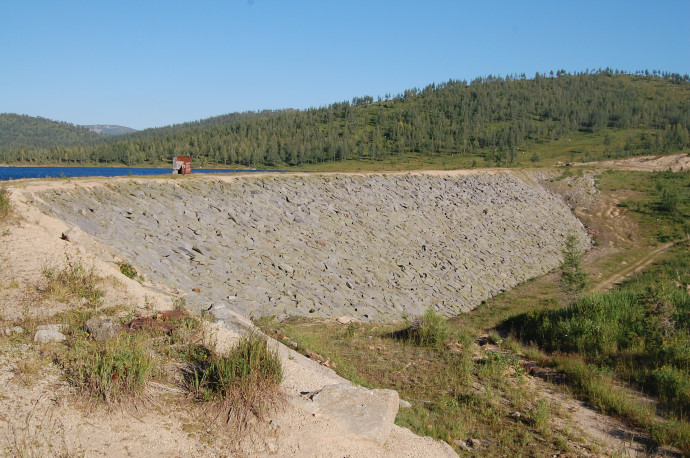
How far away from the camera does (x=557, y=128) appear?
12212cm

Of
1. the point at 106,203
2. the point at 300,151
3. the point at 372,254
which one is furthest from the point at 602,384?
the point at 300,151

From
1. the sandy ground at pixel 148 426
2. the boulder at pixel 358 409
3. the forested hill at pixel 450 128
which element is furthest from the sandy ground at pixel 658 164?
the sandy ground at pixel 148 426

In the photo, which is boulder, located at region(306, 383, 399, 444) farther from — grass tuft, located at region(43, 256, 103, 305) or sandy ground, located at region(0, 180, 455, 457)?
grass tuft, located at region(43, 256, 103, 305)

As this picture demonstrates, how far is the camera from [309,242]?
66.4 feet

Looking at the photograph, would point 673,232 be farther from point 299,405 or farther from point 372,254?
point 299,405

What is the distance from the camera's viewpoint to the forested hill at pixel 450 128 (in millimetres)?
113375

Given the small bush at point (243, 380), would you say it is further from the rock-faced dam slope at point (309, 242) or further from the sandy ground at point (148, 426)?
the rock-faced dam slope at point (309, 242)

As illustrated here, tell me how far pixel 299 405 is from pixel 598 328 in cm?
959

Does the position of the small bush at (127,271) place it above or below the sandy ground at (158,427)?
above

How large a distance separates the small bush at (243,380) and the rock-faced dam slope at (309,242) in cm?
290

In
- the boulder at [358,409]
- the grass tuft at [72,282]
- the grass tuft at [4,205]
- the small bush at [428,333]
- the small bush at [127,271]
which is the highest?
the grass tuft at [4,205]

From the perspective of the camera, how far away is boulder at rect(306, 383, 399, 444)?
5969 millimetres

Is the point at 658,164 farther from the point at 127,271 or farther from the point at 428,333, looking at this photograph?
the point at 127,271

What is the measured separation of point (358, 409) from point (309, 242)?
14.2m
